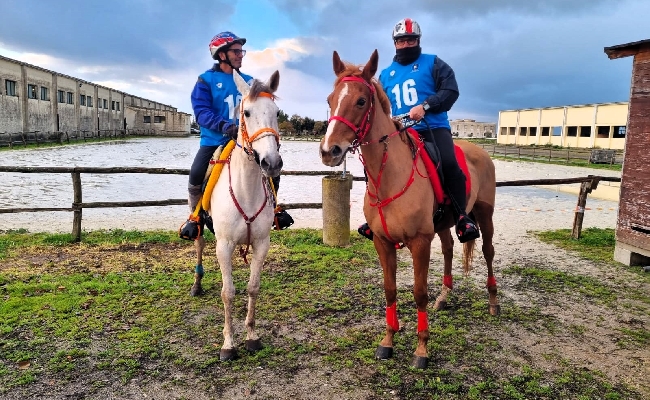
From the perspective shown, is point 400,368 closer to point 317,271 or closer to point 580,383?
point 580,383

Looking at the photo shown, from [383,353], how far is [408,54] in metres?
2.99

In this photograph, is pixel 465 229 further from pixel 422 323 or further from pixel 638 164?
pixel 638 164

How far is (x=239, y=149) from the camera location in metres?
3.84

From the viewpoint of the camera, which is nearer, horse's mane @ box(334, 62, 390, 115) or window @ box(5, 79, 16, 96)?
horse's mane @ box(334, 62, 390, 115)

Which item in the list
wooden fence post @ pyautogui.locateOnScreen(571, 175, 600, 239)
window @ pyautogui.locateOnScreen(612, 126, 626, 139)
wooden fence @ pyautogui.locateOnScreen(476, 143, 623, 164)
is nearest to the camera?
wooden fence post @ pyautogui.locateOnScreen(571, 175, 600, 239)

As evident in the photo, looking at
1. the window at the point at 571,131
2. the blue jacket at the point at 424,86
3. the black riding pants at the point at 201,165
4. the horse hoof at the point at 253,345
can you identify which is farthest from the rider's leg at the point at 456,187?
the window at the point at 571,131

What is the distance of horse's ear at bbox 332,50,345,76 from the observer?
11.1ft

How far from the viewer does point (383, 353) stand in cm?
388

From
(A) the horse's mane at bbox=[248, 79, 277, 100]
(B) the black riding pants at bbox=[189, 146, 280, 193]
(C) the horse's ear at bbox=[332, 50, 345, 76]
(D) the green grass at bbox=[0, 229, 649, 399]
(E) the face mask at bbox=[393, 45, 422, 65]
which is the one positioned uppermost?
(E) the face mask at bbox=[393, 45, 422, 65]

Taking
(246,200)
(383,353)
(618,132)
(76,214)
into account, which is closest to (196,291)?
(246,200)

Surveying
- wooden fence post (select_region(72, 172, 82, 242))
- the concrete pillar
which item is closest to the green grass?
wooden fence post (select_region(72, 172, 82, 242))

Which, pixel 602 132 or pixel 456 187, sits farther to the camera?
pixel 602 132

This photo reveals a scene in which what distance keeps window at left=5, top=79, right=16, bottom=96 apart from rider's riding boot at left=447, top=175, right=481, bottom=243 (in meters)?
41.3

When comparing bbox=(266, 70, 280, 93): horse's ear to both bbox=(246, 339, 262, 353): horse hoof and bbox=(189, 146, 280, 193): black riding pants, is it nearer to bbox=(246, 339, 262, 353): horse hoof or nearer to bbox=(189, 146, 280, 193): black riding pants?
bbox=(189, 146, 280, 193): black riding pants
